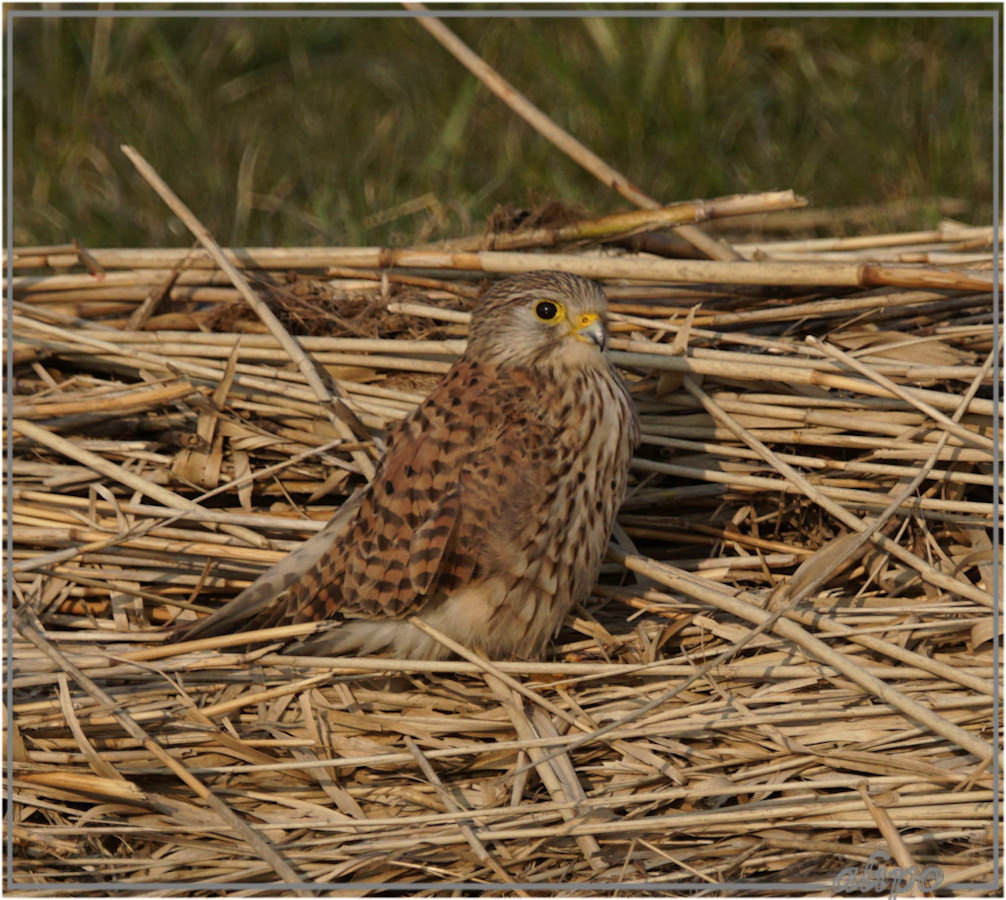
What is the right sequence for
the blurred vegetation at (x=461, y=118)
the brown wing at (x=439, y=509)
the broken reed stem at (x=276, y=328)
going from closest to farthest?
the brown wing at (x=439, y=509) < the broken reed stem at (x=276, y=328) < the blurred vegetation at (x=461, y=118)

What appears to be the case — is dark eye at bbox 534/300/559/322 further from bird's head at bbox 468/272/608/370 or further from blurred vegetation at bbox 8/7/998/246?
blurred vegetation at bbox 8/7/998/246

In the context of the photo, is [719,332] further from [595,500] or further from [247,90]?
[247,90]

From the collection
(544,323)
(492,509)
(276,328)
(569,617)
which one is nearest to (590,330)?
(544,323)

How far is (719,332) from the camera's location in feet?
12.0

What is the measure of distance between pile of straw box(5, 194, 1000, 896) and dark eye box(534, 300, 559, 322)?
435 millimetres

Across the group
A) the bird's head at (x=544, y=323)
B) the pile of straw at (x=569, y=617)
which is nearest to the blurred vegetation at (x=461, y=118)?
the pile of straw at (x=569, y=617)

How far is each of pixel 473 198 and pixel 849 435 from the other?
91.2 inches

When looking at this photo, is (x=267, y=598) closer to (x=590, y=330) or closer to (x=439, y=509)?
(x=439, y=509)

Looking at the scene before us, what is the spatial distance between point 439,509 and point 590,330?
581mm

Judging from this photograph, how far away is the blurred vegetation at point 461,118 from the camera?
5309mm

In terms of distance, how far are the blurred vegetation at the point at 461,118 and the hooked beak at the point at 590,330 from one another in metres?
2.04

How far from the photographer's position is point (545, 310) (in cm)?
317

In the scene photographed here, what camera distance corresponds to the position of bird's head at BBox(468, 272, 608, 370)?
3.12 meters

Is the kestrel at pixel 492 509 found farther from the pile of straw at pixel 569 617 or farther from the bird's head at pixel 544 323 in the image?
the pile of straw at pixel 569 617
